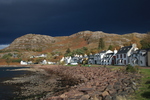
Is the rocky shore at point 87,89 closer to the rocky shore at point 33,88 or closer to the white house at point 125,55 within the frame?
the rocky shore at point 33,88

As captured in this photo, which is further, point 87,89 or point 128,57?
point 128,57

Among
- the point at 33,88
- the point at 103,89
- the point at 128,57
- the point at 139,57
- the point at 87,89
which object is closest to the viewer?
the point at 103,89

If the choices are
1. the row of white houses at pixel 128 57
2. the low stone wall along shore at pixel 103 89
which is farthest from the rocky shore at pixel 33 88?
the row of white houses at pixel 128 57

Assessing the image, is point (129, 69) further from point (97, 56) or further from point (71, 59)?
point (71, 59)

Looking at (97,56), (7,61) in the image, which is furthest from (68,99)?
(7,61)

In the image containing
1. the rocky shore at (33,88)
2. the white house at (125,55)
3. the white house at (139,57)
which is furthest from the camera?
the white house at (125,55)

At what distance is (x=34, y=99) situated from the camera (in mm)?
15406

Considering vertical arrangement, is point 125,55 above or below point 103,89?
above

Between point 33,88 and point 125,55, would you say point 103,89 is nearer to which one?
point 33,88

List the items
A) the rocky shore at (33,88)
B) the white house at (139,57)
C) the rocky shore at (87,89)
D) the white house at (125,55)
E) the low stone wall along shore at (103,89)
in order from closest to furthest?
the low stone wall along shore at (103,89) → the rocky shore at (87,89) → the rocky shore at (33,88) → the white house at (139,57) → the white house at (125,55)

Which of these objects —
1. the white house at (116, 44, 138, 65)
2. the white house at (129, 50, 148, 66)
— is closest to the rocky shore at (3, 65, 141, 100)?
the white house at (129, 50, 148, 66)

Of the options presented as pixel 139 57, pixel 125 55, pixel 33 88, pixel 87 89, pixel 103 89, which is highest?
pixel 125 55

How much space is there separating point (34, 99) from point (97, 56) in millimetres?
66651

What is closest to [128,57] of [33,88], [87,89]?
[33,88]
